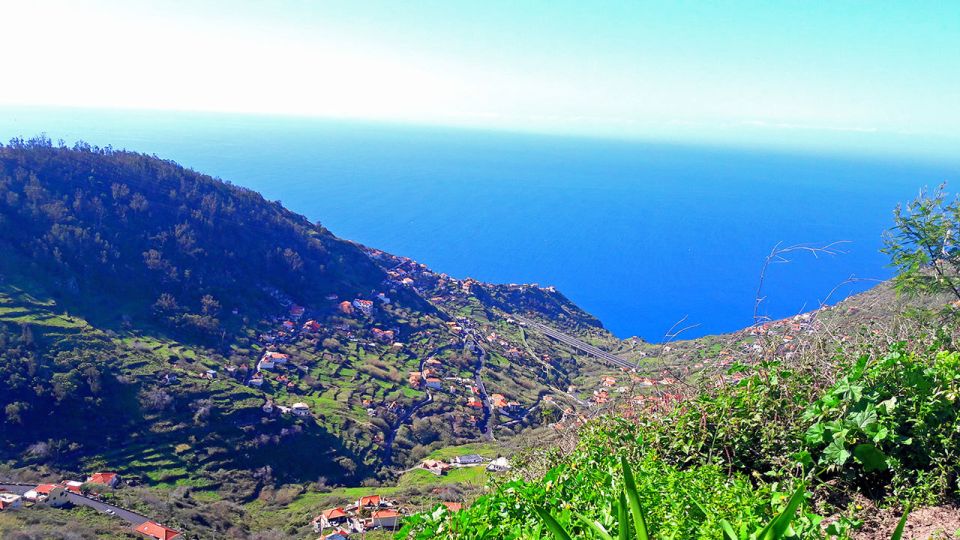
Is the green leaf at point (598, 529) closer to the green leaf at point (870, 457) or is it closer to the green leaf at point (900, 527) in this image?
the green leaf at point (900, 527)

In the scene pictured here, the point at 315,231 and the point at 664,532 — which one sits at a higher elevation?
the point at 664,532

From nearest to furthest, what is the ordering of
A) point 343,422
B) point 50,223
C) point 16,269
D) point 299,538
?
point 299,538 → point 343,422 → point 16,269 → point 50,223

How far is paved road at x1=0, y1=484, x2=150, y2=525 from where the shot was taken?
21.9 meters

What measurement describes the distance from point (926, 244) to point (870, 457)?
5559 millimetres

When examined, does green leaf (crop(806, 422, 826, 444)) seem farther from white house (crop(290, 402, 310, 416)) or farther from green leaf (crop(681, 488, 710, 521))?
white house (crop(290, 402, 310, 416))

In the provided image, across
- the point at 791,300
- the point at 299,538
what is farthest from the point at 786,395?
the point at 791,300

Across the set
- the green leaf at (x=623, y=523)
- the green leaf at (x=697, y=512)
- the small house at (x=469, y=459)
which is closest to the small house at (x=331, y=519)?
the small house at (x=469, y=459)

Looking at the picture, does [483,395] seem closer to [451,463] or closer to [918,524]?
[451,463]

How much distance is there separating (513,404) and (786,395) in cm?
4148

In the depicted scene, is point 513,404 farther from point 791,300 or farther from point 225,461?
point 791,300

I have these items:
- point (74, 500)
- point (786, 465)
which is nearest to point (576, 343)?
point (74, 500)

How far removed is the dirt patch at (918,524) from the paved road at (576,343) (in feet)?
149

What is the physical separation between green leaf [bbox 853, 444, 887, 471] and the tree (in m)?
4.76

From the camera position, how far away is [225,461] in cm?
3117
